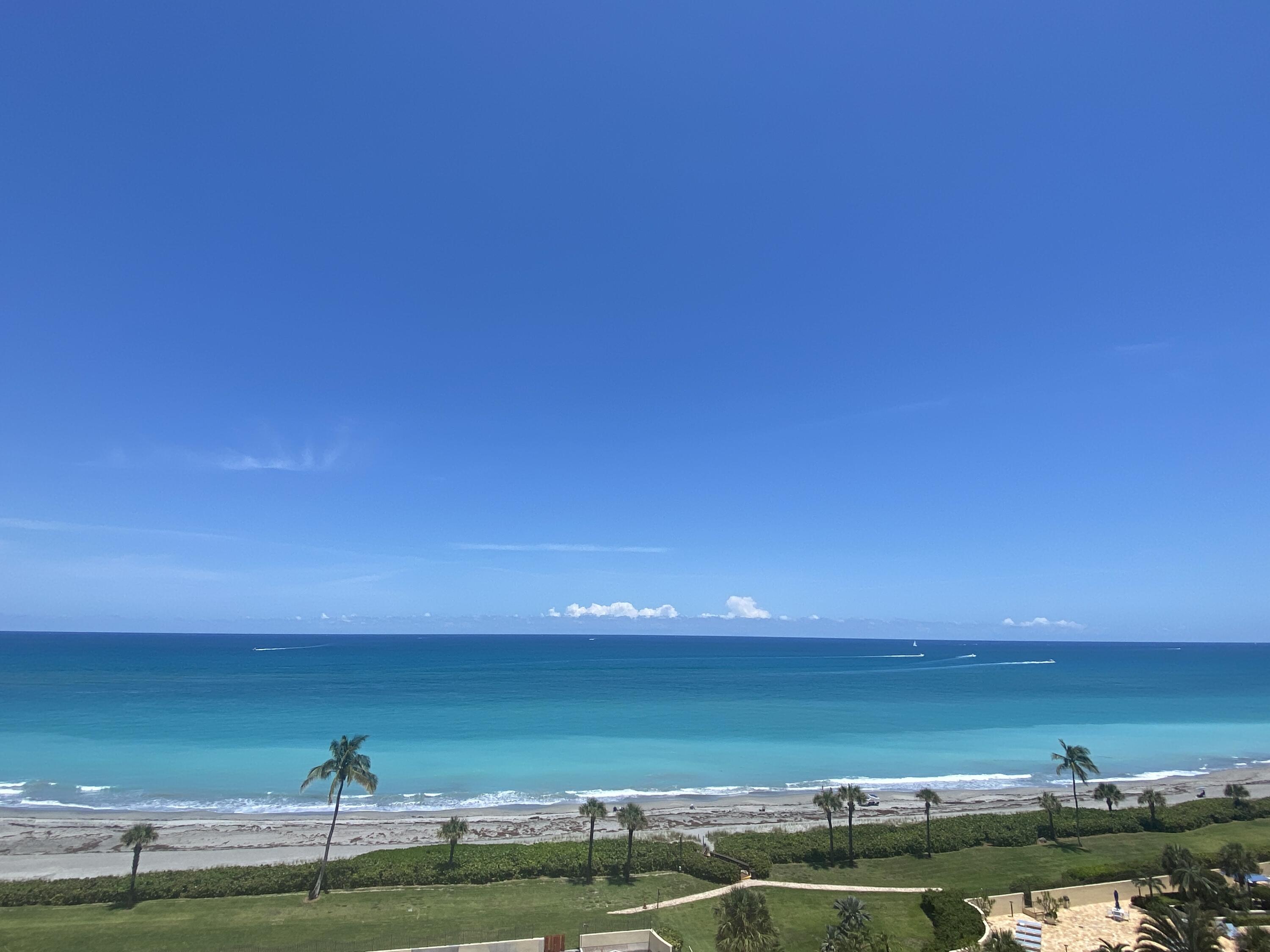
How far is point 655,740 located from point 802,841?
130 ft

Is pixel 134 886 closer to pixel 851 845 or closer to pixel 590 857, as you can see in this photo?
pixel 590 857

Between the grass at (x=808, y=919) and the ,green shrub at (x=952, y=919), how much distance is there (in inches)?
25.3

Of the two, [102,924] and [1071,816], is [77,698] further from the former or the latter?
[1071,816]

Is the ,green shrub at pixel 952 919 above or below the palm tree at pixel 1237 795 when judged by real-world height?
below

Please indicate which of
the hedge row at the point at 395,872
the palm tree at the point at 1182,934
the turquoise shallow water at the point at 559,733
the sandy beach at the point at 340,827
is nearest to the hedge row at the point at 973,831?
the hedge row at the point at 395,872

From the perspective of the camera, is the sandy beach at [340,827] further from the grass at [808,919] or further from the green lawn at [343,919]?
the grass at [808,919]

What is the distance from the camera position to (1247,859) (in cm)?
2819

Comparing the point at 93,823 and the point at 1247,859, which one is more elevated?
the point at 1247,859

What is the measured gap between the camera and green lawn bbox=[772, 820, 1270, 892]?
104ft

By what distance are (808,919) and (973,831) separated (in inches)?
642

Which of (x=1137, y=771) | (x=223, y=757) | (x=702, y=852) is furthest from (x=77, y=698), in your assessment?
(x=1137, y=771)

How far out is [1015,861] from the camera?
34.5 meters

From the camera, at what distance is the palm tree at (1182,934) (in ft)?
62.8

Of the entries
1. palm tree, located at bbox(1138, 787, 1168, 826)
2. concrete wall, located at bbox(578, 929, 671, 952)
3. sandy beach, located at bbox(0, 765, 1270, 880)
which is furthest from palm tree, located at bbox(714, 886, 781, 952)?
palm tree, located at bbox(1138, 787, 1168, 826)
